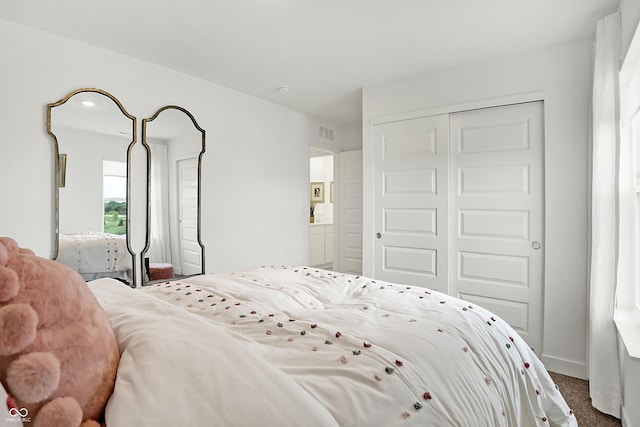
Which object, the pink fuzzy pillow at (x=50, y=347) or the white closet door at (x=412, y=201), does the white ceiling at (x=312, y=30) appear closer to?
the white closet door at (x=412, y=201)

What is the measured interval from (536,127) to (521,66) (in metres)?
0.52

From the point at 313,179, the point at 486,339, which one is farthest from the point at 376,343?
the point at 313,179

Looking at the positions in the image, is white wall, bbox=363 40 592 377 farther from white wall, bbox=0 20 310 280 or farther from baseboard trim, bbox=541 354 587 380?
white wall, bbox=0 20 310 280

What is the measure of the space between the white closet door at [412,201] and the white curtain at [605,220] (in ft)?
3.82

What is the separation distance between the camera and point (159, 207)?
10.1ft

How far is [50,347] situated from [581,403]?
2.88m

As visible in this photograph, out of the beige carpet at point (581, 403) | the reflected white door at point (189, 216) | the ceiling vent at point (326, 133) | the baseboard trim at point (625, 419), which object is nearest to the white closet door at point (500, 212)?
the beige carpet at point (581, 403)

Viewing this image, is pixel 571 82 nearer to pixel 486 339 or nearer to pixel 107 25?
pixel 486 339

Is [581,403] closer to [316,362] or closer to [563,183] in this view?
[563,183]

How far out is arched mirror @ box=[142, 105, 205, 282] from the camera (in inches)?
119

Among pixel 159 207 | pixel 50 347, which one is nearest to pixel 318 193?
pixel 159 207

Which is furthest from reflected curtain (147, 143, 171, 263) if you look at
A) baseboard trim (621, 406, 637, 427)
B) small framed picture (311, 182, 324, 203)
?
small framed picture (311, 182, 324, 203)

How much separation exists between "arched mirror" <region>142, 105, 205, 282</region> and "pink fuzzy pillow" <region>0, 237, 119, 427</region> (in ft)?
7.81

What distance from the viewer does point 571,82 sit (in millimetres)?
2617
